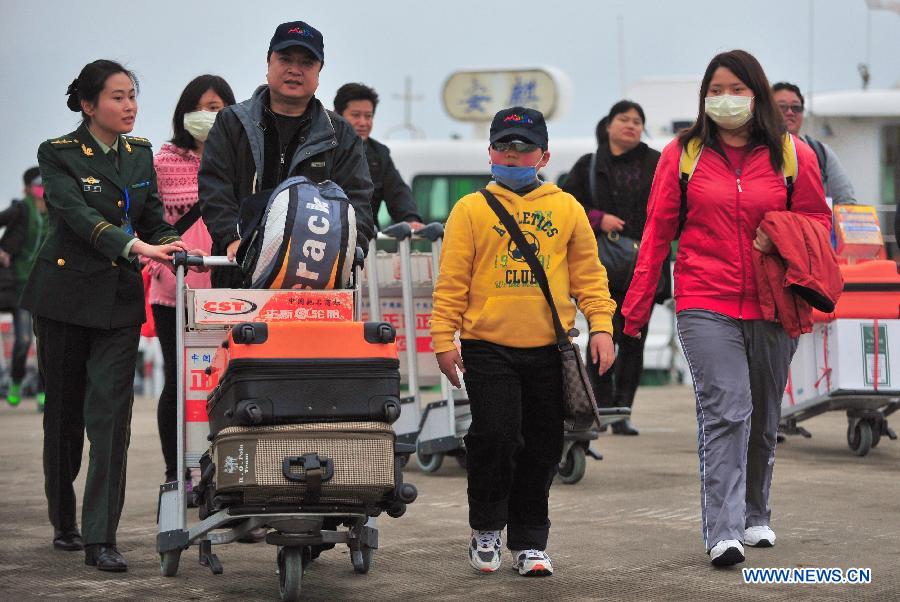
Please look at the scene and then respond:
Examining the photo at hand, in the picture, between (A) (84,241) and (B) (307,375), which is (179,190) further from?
(B) (307,375)

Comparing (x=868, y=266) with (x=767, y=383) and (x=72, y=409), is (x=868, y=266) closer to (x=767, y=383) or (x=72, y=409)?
(x=767, y=383)

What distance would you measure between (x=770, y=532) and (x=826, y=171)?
3.84 meters

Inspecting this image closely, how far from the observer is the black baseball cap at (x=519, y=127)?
20.9 feet

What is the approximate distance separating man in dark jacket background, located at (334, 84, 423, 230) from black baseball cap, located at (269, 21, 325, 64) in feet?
11.7

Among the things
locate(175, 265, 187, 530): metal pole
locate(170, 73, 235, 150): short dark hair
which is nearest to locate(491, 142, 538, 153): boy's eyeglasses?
locate(175, 265, 187, 530): metal pole

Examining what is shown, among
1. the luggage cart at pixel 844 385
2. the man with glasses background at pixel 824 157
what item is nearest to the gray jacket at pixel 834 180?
the man with glasses background at pixel 824 157

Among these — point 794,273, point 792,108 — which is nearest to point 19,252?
point 792,108

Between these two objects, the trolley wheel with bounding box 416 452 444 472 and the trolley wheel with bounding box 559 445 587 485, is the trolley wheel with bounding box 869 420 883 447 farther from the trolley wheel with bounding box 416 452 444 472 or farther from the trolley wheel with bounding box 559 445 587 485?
the trolley wheel with bounding box 416 452 444 472

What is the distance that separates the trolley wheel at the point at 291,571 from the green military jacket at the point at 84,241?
5.06ft

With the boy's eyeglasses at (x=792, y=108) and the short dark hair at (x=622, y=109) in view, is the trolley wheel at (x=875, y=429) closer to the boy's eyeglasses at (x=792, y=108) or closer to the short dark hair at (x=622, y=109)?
the boy's eyeglasses at (x=792, y=108)

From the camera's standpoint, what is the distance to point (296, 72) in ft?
20.6

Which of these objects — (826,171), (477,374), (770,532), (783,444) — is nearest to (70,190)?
(477,374)

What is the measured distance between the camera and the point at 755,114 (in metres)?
6.73

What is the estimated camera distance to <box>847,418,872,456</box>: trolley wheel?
1066cm
